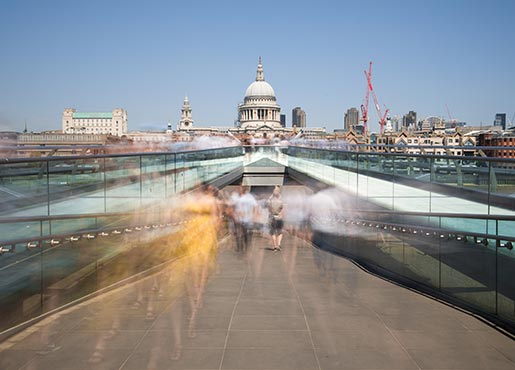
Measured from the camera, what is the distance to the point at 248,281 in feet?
30.5

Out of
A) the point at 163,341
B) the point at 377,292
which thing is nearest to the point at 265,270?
the point at 377,292

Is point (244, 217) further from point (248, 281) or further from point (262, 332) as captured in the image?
point (262, 332)

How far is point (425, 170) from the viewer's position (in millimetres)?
9695

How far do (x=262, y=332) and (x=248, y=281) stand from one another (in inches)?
105

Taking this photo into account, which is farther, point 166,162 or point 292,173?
point 292,173

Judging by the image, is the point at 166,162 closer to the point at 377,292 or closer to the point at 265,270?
the point at 265,270

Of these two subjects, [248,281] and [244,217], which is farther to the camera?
[244,217]

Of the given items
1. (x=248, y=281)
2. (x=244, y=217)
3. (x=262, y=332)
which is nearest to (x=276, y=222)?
(x=248, y=281)

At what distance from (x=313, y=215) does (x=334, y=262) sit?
466 centimetres

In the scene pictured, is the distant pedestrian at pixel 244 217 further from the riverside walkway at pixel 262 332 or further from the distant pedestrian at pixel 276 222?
the riverside walkway at pixel 262 332

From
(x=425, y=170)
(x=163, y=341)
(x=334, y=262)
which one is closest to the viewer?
(x=163, y=341)

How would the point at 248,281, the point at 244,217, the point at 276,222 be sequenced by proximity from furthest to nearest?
1. the point at 244,217
2. the point at 276,222
3. the point at 248,281

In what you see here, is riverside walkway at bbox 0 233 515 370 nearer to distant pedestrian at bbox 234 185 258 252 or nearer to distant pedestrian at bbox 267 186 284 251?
distant pedestrian at bbox 267 186 284 251

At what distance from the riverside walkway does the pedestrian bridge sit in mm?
25
